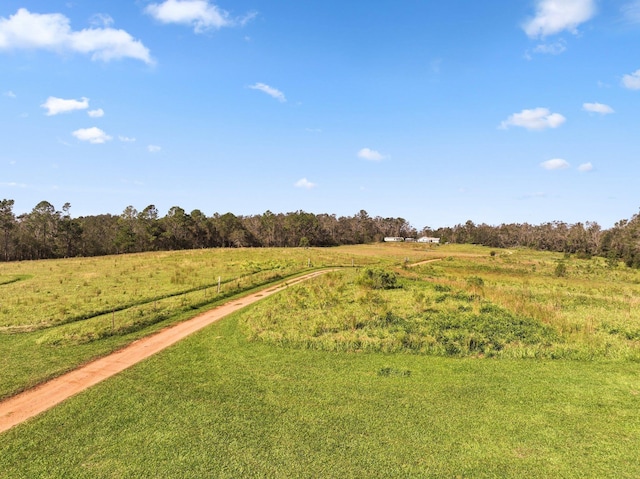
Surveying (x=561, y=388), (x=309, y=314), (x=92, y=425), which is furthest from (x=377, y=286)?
(x=92, y=425)

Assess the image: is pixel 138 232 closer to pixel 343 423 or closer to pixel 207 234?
pixel 207 234

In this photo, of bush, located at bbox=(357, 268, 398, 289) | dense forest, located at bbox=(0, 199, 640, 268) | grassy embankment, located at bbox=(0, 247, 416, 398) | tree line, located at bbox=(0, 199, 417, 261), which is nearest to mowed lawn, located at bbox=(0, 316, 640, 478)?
grassy embankment, located at bbox=(0, 247, 416, 398)

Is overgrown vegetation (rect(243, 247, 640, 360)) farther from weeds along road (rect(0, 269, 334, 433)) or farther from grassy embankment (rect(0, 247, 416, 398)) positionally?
grassy embankment (rect(0, 247, 416, 398))

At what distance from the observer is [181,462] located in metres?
9.02

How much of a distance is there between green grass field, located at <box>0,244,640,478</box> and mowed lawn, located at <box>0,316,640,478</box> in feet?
0.16

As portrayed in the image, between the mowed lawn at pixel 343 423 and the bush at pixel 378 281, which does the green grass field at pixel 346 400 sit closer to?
the mowed lawn at pixel 343 423

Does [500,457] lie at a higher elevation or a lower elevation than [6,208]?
lower

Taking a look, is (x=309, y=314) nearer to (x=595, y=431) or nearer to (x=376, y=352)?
(x=376, y=352)

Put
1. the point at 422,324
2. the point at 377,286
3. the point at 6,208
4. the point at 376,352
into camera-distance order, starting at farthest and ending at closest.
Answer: the point at 6,208, the point at 377,286, the point at 422,324, the point at 376,352

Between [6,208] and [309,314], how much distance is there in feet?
335

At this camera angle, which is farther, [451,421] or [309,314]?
[309,314]

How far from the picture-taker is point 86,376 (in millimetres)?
14086

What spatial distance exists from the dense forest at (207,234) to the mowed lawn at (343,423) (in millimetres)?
90206

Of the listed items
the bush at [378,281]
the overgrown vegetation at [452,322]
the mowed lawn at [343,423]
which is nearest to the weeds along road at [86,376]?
the mowed lawn at [343,423]
